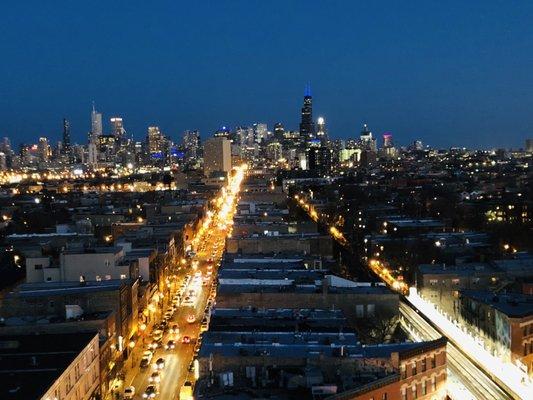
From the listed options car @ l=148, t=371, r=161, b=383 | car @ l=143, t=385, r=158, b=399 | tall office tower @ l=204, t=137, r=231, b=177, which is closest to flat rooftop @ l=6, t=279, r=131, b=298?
car @ l=148, t=371, r=161, b=383

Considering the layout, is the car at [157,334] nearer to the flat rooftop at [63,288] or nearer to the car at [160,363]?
the flat rooftop at [63,288]

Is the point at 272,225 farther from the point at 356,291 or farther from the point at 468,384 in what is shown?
the point at 468,384

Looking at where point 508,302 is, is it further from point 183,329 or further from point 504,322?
point 183,329

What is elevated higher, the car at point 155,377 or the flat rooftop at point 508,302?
the flat rooftop at point 508,302

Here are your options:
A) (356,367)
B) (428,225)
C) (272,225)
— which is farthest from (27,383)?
(428,225)

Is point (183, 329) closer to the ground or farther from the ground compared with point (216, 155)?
closer to the ground

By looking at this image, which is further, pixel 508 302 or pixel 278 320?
pixel 508 302

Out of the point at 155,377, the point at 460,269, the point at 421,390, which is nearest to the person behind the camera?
the point at 421,390

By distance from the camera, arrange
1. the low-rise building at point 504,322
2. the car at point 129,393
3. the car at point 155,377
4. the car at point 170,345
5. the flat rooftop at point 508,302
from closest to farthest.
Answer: the car at point 129,393
the car at point 155,377
the low-rise building at point 504,322
the flat rooftop at point 508,302
the car at point 170,345

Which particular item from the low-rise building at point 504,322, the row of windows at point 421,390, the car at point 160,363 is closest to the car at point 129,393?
the car at point 160,363

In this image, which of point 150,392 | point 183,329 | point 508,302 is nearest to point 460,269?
point 508,302
